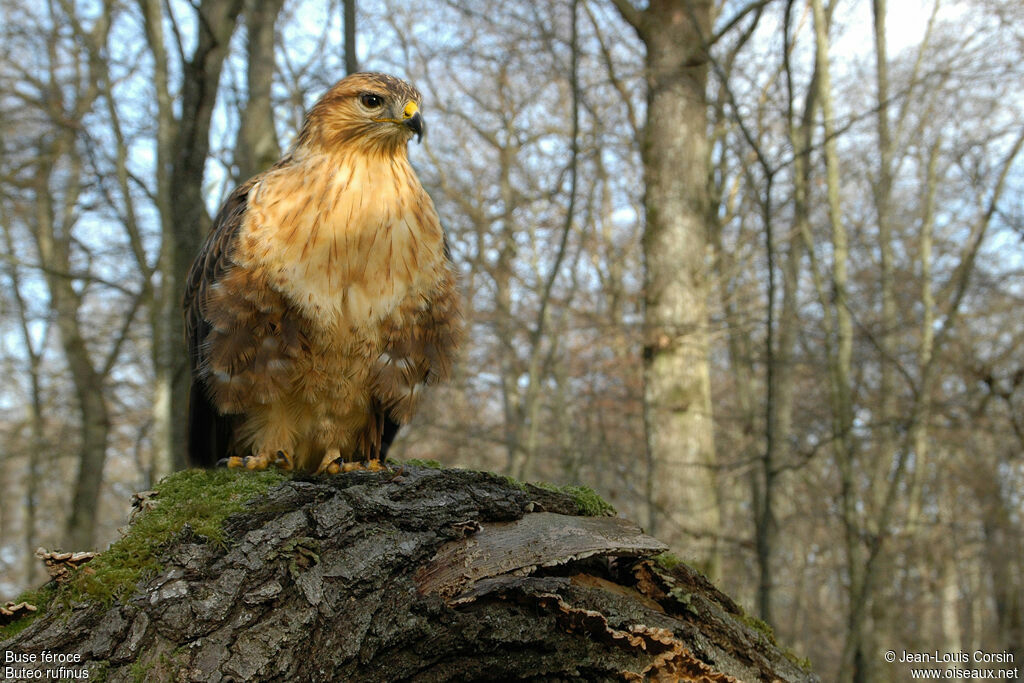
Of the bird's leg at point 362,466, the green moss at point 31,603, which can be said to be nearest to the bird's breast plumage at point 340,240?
the bird's leg at point 362,466

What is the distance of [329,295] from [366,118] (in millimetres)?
917

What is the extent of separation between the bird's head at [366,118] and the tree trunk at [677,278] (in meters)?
3.66

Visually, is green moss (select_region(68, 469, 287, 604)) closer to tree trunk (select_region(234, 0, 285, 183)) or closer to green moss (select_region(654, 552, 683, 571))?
green moss (select_region(654, 552, 683, 571))

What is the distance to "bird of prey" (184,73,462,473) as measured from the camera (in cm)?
309

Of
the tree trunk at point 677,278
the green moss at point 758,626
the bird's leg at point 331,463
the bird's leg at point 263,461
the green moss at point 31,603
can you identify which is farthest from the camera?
the tree trunk at point 677,278

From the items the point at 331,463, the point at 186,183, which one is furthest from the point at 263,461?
the point at 186,183

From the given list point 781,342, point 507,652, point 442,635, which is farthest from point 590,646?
point 781,342

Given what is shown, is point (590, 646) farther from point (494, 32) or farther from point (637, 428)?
point (637, 428)

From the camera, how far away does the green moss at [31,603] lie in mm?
1927

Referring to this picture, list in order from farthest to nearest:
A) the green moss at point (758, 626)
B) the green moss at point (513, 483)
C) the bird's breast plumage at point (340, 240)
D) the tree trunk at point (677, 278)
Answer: the tree trunk at point (677, 278)
the bird's breast plumage at point (340, 240)
the green moss at point (758, 626)
the green moss at point (513, 483)

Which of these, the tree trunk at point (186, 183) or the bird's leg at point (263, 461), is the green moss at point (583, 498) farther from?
the tree trunk at point (186, 183)

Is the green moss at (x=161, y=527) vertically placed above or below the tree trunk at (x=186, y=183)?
below

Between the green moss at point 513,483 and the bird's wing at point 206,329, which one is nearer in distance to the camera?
the green moss at point 513,483

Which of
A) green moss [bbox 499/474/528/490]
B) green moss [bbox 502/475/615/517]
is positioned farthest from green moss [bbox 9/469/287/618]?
green moss [bbox 502/475/615/517]
